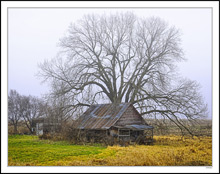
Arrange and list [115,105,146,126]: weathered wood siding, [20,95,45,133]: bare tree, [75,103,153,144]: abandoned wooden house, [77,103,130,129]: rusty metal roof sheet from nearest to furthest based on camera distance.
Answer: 1. [75,103,153,144]: abandoned wooden house
2. [77,103,130,129]: rusty metal roof sheet
3. [115,105,146,126]: weathered wood siding
4. [20,95,45,133]: bare tree

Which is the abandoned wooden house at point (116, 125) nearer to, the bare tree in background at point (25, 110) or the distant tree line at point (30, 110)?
the distant tree line at point (30, 110)

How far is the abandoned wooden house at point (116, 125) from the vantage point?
21078mm

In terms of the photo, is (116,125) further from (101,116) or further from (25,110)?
(25,110)

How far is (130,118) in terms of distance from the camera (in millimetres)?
22219

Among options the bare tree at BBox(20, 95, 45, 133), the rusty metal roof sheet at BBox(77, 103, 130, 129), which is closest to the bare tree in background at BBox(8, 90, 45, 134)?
the bare tree at BBox(20, 95, 45, 133)

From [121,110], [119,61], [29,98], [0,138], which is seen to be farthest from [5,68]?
[29,98]

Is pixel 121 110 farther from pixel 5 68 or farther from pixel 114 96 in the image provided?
pixel 5 68

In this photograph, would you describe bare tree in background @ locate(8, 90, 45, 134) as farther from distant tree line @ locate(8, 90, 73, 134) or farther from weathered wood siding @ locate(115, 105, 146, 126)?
weathered wood siding @ locate(115, 105, 146, 126)

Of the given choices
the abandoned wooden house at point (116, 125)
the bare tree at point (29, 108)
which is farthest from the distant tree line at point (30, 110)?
the abandoned wooden house at point (116, 125)

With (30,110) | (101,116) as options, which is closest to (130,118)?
(101,116)

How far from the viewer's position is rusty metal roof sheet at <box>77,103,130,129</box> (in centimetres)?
2156

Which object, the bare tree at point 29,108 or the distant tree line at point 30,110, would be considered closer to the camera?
the distant tree line at point 30,110

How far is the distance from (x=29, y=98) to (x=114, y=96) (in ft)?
33.4

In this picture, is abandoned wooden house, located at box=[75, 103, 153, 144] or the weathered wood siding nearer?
abandoned wooden house, located at box=[75, 103, 153, 144]
